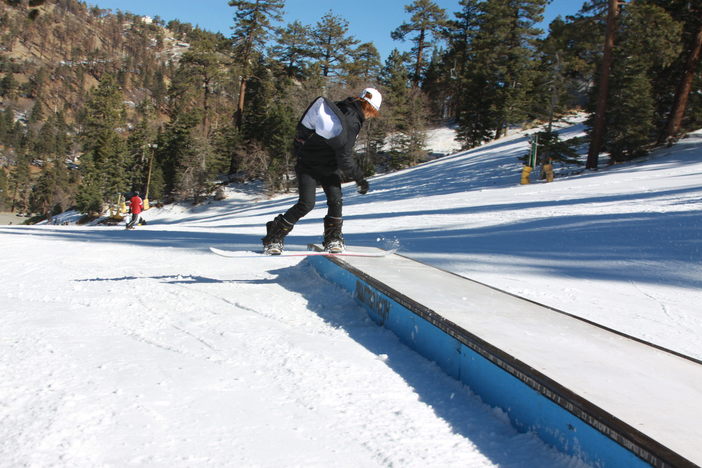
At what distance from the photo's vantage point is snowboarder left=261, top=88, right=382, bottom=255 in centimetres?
449

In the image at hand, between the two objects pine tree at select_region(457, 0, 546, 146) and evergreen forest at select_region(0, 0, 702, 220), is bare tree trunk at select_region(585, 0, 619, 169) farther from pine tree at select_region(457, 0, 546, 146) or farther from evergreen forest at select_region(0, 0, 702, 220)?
pine tree at select_region(457, 0, 546, 146)

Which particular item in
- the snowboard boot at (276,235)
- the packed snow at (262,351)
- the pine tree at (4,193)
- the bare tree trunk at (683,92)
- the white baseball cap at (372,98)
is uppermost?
the bare tree trunk at (683,92)

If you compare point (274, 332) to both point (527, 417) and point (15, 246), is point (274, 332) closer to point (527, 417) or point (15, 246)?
point (527, 417)

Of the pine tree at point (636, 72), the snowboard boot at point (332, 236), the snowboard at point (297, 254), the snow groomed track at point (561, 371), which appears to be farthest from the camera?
the pine tree at point (636, 72)

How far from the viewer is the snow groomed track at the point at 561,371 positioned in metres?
1.50

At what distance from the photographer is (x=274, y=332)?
3166mm

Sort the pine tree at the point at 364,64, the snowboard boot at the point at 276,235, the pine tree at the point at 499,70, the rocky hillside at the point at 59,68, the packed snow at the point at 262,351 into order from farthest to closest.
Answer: the rocky hillside at the point at 59,68 → the pine tree at the point at 364,64 → the pine tree at the point at 499,70 → the snowboard boot at the point at 276,235 → the packed snow at the point at 262,351

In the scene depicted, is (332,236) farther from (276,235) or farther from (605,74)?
(605,74)

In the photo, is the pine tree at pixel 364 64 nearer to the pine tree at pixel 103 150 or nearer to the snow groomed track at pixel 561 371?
the pine tree at pixel 103 150

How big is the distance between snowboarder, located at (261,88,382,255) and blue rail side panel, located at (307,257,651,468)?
1666 millimetres

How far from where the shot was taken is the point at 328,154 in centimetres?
480

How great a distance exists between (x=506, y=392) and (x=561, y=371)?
0.81ft

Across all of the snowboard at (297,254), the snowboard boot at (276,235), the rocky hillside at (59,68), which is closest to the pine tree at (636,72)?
the snowboard at (297,254)

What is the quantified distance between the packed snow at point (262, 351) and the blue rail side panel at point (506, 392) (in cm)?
6
